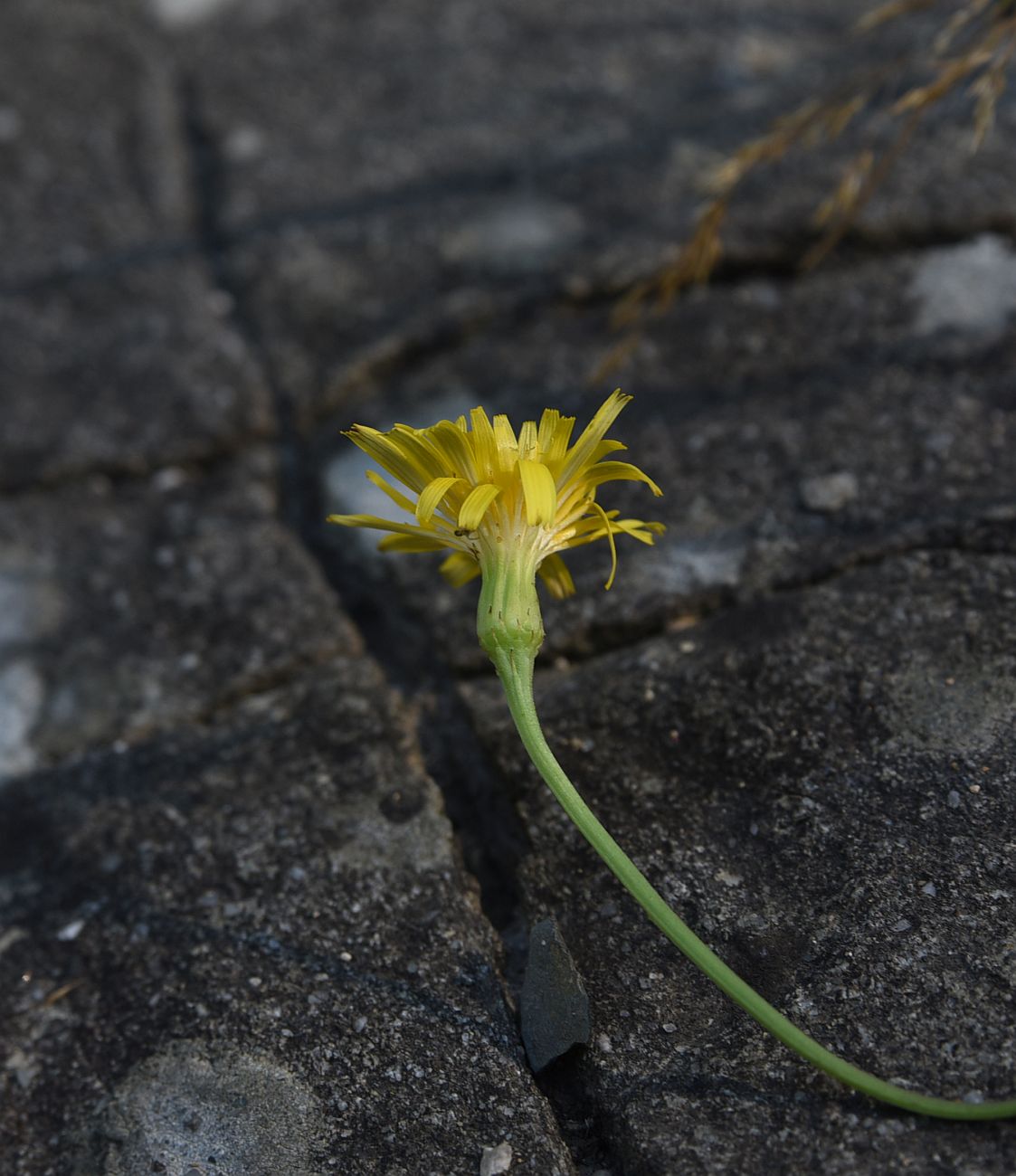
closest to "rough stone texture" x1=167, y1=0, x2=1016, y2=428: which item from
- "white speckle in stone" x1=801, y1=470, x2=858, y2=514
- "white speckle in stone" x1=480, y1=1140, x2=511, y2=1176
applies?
"white speckle in stone" x1=801, y1=470, x2=858, y2=514

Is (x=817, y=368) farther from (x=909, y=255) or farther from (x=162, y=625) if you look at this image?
(x=162, y=625)

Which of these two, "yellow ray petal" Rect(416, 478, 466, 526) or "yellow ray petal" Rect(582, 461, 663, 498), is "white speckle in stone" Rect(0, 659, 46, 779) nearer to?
"yellow ray petal" Rect(416, 478, 466, 526)

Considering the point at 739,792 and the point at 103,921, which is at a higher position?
the point at 103,921

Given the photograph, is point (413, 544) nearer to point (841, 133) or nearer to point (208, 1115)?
point (208, 1115)

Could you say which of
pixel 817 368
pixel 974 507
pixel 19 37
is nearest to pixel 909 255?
pixel 817 368

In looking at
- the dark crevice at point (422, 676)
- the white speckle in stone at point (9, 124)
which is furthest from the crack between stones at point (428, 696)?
the white speckle in stone at point (9, 124)

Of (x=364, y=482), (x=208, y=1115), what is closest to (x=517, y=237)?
(x=364, y=482)
